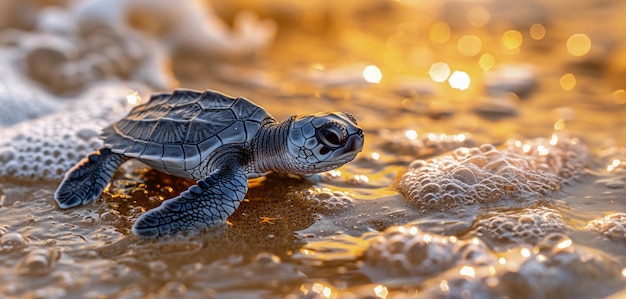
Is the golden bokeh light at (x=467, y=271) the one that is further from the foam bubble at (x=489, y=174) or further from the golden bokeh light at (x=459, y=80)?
the golden bokeh light at (x=459, y=80)

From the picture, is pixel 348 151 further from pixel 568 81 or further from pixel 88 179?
pixel 568 81

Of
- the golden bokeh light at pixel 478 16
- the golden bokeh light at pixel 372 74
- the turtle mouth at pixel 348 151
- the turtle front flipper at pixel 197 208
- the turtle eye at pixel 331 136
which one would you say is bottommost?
the turtle front flipper at pixel 197 208

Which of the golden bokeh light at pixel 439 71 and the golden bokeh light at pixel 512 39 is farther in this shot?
the golden bokeh light at pixel 512 39

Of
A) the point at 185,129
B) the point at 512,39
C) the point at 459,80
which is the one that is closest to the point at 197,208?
the point at 185,129

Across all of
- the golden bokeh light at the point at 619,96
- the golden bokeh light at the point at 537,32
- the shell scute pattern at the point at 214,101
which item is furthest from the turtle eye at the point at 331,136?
the golden bokeh light at the point at 537,32

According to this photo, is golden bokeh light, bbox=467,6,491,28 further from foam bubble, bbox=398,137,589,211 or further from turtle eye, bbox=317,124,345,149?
turtle eye, bbox=317,124,345,149

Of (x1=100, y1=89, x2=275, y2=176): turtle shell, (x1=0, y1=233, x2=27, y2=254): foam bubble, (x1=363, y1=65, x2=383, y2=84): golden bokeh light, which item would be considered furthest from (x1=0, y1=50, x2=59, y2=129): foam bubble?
(x1=363, y1=65, x2=383, y2=84): golden bokeh light
